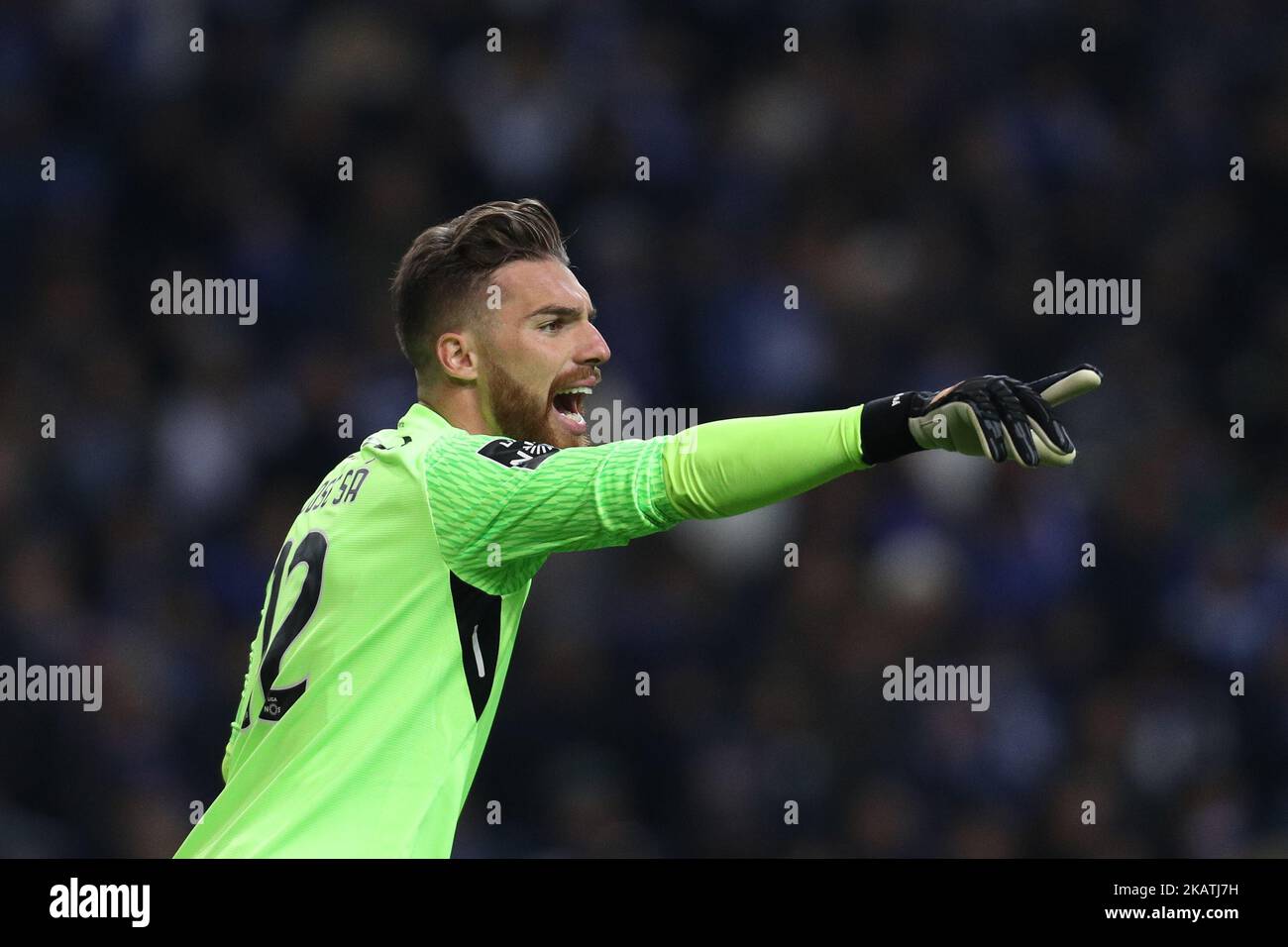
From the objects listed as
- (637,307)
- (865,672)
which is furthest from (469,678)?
(637,307)

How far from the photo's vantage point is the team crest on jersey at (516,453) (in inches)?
126

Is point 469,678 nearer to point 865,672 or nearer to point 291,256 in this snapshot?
point 865,672

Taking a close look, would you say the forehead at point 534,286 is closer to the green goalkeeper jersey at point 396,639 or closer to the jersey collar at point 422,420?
the jersey collar at point 422,420

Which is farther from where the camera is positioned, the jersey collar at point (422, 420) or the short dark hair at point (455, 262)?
the short dark hair at point (455, 262)

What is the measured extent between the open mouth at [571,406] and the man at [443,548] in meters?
0.06

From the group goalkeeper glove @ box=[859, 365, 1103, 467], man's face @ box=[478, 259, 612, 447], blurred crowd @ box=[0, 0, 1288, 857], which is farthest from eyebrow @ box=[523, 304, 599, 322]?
blurred crowd @ box=[0, 0, 1288, 857]

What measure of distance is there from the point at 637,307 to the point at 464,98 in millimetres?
1416

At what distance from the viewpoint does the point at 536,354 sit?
3.86m

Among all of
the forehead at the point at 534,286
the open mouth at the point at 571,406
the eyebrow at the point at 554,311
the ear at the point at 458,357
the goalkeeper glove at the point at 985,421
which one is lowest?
the goalkeeper glove at the point at 985,421

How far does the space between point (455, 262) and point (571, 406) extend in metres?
0.44

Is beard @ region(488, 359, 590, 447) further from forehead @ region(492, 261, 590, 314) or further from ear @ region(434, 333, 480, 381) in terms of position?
forehead @ region(492, 261, 590, 314)

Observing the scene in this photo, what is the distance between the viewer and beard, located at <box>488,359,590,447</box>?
152 inches

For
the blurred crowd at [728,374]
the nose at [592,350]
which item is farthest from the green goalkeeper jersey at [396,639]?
the blurred crowd at [728,374]
